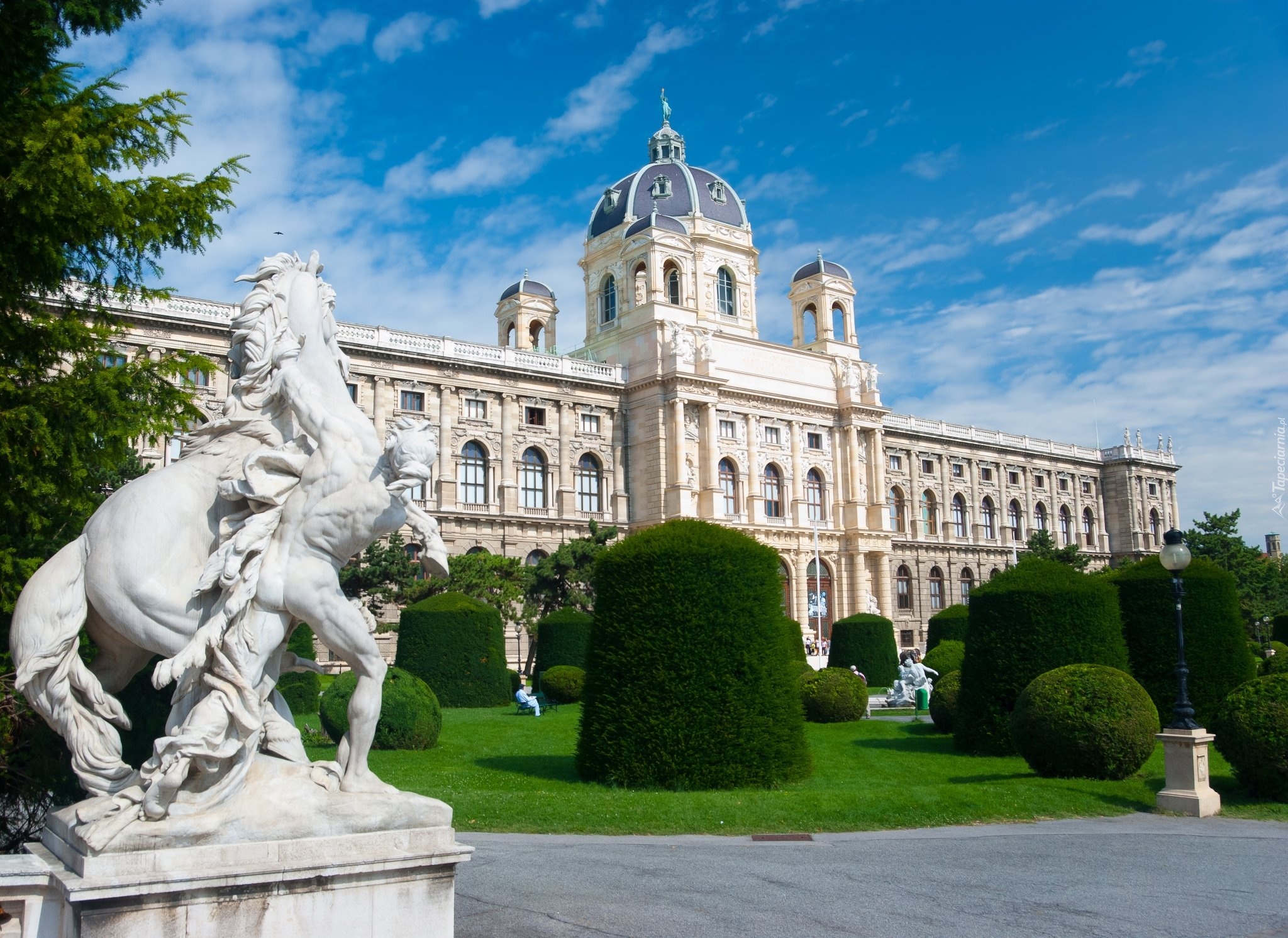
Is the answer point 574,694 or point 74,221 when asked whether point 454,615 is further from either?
point 74,221

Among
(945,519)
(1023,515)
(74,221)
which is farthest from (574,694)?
(1023,515)

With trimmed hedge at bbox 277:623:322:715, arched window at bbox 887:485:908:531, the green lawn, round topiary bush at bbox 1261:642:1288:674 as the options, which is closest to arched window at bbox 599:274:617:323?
arched window at bbox 887:485:908:531

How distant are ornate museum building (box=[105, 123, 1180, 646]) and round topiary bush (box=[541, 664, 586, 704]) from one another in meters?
15.5

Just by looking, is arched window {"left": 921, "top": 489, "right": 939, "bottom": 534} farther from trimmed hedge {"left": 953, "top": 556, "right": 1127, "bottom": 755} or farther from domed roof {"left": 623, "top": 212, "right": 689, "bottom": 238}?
trimmed hedge {"left": 953, "top": 556, "right": 1127, "bottom": 755}

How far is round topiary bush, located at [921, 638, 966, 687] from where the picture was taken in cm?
2334

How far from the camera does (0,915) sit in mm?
3732

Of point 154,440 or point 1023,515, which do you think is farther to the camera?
point 1023,515

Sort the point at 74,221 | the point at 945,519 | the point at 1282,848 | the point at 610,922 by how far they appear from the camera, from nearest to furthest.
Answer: the point at 610,922
the point at 74,221
the point at 1282,848
the point at 945,519

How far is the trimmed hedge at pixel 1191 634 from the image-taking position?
628 inches

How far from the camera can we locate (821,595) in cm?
4956

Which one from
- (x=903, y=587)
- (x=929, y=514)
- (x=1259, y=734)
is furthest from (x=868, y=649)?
(x=929, y=514)

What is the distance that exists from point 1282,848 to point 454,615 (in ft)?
58.3

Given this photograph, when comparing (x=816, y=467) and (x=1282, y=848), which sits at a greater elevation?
(x=816, y=467)

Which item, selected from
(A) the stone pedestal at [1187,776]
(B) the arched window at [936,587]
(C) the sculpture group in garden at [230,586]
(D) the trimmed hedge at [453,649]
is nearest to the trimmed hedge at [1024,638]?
(A) the stone pedestal at [1187,776]
